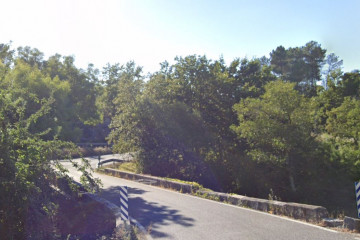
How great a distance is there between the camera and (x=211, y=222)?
26.6ft

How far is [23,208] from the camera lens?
5.66 metres

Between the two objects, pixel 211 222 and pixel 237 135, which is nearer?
pixel 211 222

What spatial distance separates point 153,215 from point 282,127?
873cm

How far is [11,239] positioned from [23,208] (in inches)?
22.6

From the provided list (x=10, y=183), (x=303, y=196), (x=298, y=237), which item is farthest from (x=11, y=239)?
(x=303, y=196)

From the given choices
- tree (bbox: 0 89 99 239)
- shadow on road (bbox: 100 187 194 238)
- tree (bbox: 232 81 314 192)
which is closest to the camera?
tree (bbox: 0 89 99 239)

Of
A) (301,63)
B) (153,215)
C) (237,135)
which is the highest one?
(301,63)

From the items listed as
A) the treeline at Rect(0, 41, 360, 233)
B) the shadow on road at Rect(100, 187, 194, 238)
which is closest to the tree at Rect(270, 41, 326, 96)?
the treeline at Rect(0, 41, 360, 233)

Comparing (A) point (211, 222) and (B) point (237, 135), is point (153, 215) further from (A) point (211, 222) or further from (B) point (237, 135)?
(B) point (237, 135)

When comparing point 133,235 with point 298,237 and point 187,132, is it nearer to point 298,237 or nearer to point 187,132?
point 298,237

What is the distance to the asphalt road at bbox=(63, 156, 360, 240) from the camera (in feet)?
22.7

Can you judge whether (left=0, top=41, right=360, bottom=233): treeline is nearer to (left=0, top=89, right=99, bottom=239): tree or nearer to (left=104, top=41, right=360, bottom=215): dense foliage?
(left=104, top=41, right=360, bottom=215): dense foliage

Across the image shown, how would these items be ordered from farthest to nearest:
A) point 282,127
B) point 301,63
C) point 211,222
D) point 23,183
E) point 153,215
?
point 301,63 → point 282,127 → point 153,215 → point 211,222 → point 23,183

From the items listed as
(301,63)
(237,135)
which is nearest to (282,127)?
(237,135)
